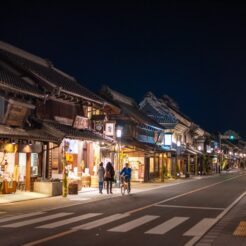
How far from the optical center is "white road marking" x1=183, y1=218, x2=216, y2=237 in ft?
45.0

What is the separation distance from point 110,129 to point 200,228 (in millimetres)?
23467

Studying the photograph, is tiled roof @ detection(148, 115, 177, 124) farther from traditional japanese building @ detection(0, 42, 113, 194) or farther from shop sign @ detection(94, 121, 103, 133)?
Answer: shop sign @ detection(94, 121, 103, 133)

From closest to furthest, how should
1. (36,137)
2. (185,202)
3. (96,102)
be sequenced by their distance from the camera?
(185,202) < (36,137) < (96,102)

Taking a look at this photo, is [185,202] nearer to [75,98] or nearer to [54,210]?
[54,210]

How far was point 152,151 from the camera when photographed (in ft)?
154

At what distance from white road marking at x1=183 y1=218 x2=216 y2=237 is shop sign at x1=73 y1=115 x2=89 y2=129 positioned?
18337mm

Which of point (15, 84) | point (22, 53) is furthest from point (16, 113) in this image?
point (22, 53)

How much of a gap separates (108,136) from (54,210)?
18620 millimetres

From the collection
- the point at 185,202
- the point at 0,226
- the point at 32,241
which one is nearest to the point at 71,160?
the point at 185,202

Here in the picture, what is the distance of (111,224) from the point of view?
15195mm

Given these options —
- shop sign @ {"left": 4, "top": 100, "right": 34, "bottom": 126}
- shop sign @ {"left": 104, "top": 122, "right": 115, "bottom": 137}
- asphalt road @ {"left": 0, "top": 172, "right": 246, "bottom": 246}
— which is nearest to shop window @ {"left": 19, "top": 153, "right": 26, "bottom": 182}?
shop sign @ {"left": 4, "top": 100, "right": 34, "bottom": 126}

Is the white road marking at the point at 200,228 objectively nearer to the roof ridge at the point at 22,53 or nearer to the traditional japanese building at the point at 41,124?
the traditional japanese building at the point at 41,124

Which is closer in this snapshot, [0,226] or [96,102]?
[0,226]

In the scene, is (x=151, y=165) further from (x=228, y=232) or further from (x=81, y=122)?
(x=228, y=232)
